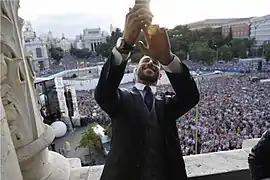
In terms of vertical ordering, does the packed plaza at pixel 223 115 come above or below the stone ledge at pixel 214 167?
below

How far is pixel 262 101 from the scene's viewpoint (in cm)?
836

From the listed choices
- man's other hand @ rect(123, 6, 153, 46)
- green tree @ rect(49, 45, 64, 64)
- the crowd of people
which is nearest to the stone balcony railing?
man's other hand @ rect(123, 6, 153, 46)

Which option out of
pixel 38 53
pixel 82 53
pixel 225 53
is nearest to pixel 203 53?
pixel 225 53

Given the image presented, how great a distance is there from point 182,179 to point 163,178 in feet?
0.18

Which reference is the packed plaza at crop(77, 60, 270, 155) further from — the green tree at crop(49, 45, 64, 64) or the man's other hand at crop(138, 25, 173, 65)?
the green tree at crop(49, 45, 64, 64)

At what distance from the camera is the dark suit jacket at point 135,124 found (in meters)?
0.70

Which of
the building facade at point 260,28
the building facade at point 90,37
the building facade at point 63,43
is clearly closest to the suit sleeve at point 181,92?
the building facade at point 260,28

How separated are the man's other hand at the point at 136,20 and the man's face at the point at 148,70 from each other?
0.12 metres

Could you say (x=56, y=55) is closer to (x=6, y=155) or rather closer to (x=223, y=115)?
(x=223, y=115)

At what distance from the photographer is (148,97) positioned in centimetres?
76

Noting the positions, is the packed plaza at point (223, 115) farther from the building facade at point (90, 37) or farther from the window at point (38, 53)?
the building facade at point (90, 37)

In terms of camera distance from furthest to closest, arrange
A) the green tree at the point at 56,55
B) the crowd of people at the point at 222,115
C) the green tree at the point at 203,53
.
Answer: the green tree at the point at 56,55 < the green tree at the point at 203,53 < the crowd of people at the point at 222,115

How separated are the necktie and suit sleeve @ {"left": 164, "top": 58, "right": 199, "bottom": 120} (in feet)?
0.14

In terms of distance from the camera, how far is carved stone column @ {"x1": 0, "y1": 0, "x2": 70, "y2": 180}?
0.74 m
